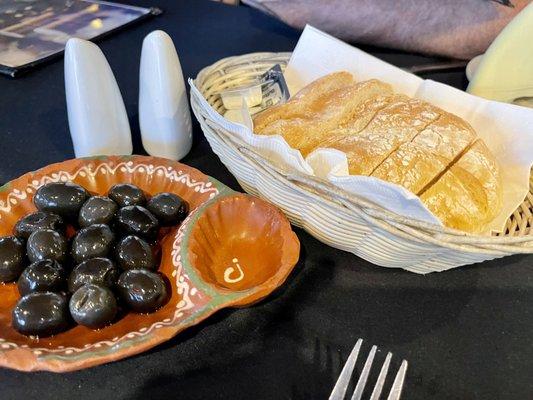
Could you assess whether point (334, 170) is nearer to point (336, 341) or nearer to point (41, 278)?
point (336, 341)

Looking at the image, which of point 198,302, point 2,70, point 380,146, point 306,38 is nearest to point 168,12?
point 2,70

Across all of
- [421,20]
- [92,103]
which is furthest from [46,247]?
[421,20]

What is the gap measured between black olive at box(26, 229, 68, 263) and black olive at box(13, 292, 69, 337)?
0.06 metres

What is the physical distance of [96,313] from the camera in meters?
0.55

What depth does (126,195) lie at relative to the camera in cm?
71

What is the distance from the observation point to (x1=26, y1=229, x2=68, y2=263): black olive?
2.01 feet

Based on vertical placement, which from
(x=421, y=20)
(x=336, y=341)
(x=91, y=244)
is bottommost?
(x=336, y=341)

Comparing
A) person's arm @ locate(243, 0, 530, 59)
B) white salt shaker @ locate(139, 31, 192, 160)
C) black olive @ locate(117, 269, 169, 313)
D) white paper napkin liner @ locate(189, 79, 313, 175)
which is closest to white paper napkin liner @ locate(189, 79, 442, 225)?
white paper napkin liner @ locate(189, 79, 313, 175)

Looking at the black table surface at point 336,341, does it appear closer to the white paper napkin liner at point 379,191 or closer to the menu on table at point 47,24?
the white paper napkin liner at point 379,191

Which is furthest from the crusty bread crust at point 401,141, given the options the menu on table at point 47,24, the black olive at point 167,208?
the menu on table at point 47,24

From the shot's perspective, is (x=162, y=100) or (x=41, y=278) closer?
(x=41, y=278)

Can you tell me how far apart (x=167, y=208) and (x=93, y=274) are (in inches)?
5.8

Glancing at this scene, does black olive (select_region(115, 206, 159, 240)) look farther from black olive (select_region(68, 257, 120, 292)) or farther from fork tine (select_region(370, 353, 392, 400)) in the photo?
fork tine (select_region(370, 353, 392, 400))

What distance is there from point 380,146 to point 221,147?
0.24 m
